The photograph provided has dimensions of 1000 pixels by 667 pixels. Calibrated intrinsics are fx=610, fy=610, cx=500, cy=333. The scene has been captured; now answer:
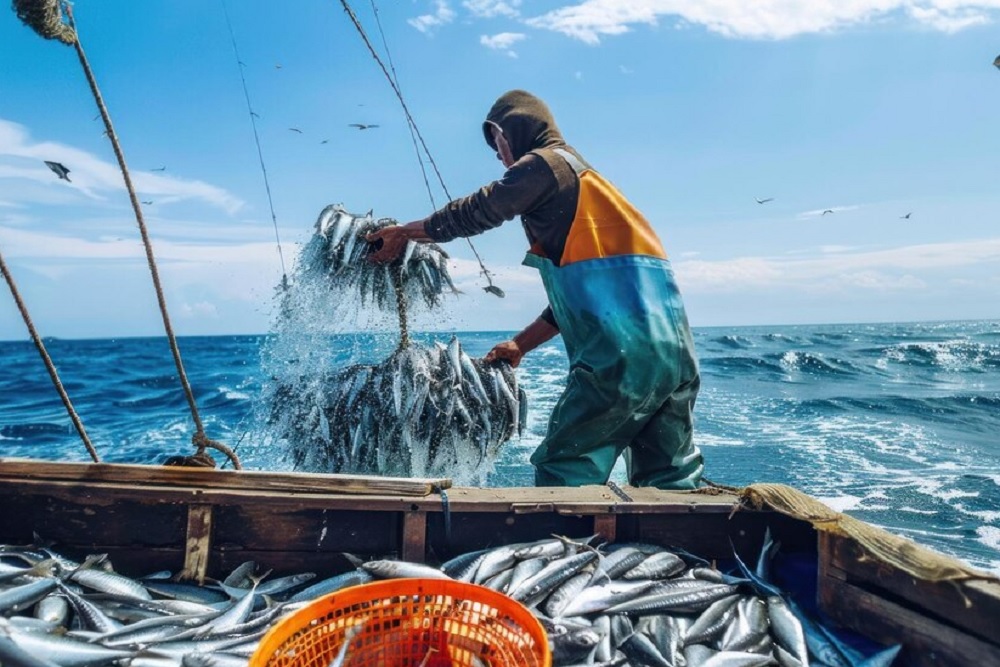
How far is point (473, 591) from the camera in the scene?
1.99 metres

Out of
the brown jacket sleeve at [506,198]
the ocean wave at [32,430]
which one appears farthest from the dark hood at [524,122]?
the ocean wave at [32,430]

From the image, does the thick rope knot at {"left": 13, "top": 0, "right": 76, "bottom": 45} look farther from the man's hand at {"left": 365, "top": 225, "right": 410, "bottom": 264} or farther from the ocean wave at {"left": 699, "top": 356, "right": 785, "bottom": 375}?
the ocean wave at {"left": 699, "top": 356, "right": 785, "bottom": 375}

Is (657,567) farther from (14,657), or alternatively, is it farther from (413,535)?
(14,657)

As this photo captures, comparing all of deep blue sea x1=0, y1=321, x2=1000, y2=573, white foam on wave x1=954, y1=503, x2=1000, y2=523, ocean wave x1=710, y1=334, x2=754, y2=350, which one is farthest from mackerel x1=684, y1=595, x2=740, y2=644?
ocean wave x1=710, y1=334, x2=754, y2=350

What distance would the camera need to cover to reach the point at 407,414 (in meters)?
4.42

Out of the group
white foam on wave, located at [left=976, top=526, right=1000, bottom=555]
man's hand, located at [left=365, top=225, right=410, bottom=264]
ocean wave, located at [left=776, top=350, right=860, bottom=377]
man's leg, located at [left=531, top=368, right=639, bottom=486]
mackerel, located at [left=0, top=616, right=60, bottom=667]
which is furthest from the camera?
ocean wave, located at [left=776, top=350, right=860, bottom=377]

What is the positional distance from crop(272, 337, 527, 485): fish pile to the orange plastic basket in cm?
240

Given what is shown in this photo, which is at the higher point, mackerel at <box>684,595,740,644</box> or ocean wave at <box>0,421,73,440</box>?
mackerel at <box>684,595,740,644</box>

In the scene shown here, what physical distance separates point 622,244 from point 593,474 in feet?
4.72

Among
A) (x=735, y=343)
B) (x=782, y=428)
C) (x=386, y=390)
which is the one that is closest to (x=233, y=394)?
(x=782, y=428)

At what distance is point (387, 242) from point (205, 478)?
6.06ft

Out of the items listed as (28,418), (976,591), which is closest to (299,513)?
(976,591)

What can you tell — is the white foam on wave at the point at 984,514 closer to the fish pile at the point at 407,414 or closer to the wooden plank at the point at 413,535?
the fish pile at the point at 407,414

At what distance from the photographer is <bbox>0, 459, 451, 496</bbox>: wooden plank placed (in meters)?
3.03
